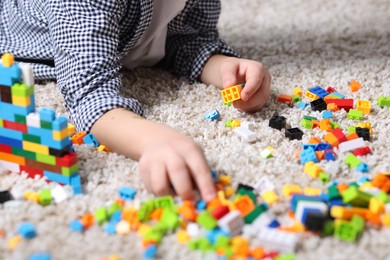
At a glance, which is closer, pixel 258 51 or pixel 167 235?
pixel 167 235

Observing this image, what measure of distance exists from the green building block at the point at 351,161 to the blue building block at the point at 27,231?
423 millimetres

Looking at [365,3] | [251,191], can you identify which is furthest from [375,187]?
[365,3]

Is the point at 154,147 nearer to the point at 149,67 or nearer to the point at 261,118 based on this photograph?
the point at 261,118

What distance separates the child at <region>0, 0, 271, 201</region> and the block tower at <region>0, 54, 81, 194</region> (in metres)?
0.10

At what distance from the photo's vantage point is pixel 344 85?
1.11 meters

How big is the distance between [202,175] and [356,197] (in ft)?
0.61

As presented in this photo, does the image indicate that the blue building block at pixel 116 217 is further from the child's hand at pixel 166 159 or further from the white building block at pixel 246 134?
the white building block at pixel 246 134

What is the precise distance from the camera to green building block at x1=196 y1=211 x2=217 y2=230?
671 mm

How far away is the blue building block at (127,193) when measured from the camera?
0.74 metres

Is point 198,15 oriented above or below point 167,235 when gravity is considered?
above

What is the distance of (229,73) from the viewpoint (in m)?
1.02

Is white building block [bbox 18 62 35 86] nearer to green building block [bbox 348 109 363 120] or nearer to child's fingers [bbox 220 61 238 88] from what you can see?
child's fingers [bbox 220 61 238 88]

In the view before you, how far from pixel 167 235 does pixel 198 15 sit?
654 mm

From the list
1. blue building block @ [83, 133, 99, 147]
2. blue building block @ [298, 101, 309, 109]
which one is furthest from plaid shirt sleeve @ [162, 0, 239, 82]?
blue building block @ [83, 133, 99, 147]
